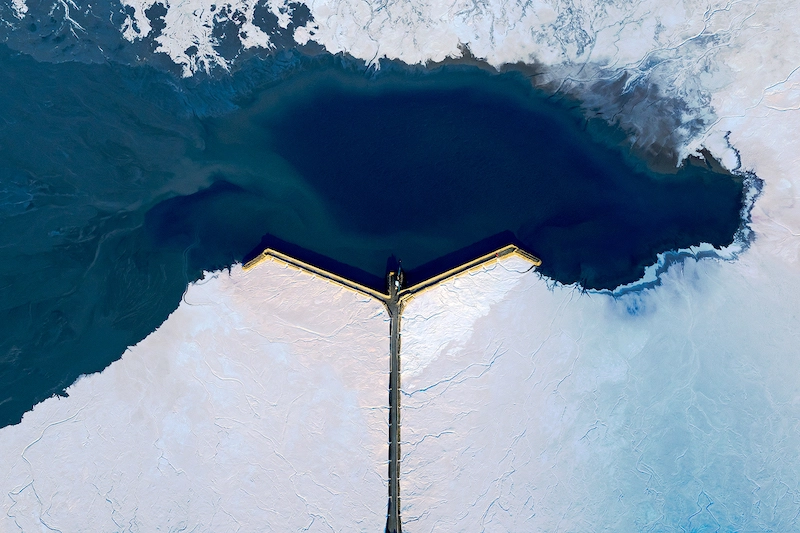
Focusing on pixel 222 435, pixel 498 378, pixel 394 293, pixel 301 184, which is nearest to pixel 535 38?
pixel 301 184

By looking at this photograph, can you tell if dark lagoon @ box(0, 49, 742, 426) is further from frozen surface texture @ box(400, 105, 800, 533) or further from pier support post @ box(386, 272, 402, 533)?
pier support post @ box(386, 272, 402, 533)

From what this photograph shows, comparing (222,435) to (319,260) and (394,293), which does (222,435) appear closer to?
(319,260)

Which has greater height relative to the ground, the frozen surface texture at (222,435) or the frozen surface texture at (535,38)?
the frozen surface texture at (535,38)

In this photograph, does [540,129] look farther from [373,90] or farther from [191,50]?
[191,50]

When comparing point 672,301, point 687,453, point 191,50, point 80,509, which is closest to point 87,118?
point 191,50

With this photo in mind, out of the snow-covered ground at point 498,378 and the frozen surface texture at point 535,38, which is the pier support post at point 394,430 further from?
the frozen surface texture at point 535,38

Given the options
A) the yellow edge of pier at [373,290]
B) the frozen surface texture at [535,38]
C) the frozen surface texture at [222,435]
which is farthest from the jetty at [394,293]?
the frozen surface texture at [535,38]

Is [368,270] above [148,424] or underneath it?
above
